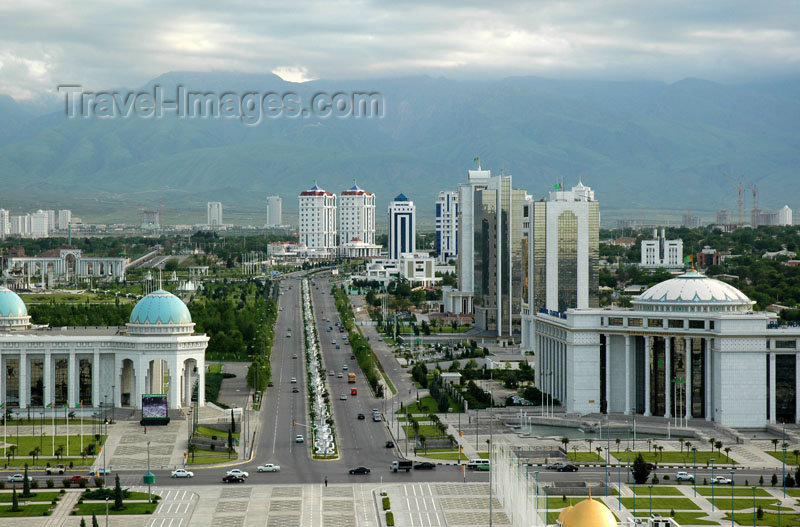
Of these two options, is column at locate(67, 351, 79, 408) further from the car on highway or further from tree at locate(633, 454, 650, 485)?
tree at locate(633, 454, 650, 485)

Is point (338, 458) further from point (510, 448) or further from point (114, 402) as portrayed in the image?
point (114, 402)

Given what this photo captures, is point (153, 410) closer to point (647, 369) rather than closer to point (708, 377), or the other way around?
point (647, 369)

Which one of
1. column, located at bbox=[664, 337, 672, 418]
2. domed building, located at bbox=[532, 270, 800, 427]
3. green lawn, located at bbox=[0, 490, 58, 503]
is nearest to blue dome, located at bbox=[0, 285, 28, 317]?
green lawn, located at bbox=[0, 490, 58, 503]

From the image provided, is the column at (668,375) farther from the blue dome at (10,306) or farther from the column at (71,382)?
the blue dome at (10,306)

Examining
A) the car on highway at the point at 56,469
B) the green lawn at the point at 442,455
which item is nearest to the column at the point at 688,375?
the green lawn at the point at 442,455

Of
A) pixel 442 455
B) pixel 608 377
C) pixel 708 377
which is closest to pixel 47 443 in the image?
pixel 442 455
